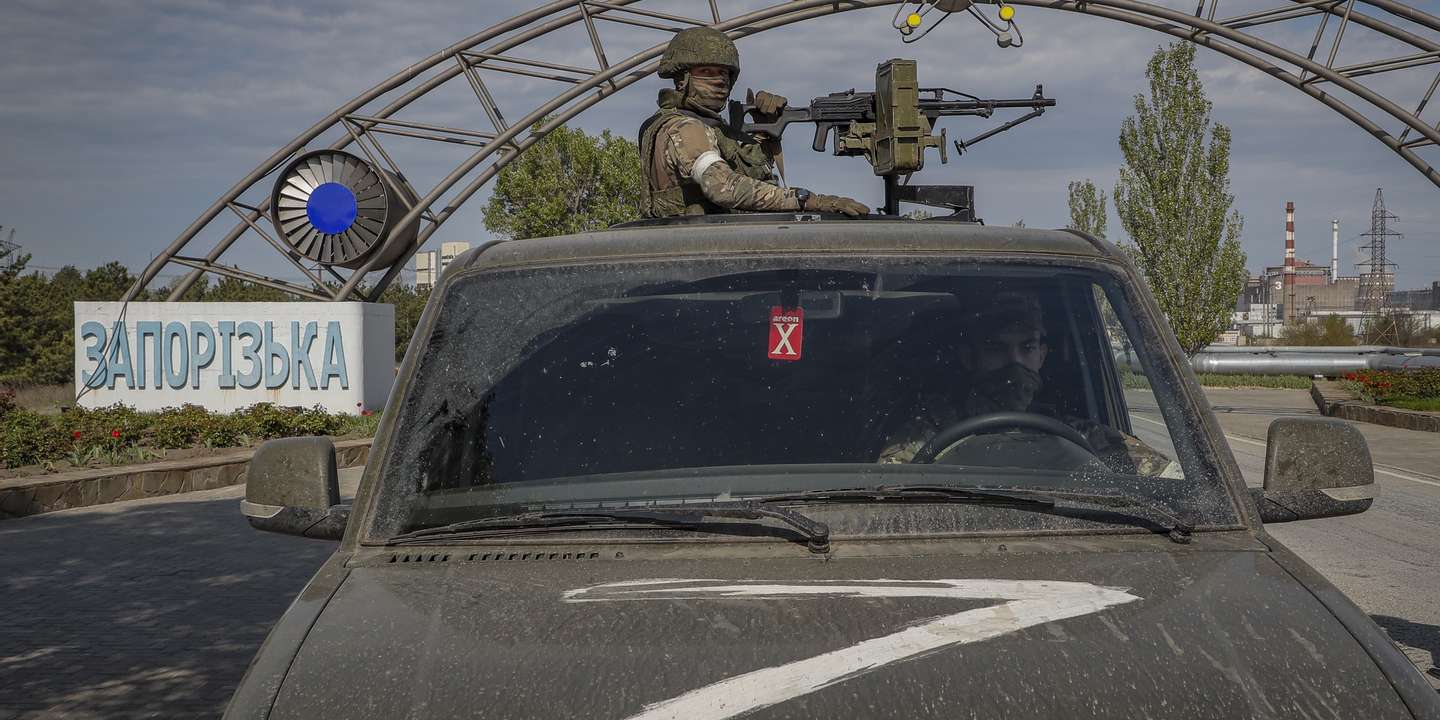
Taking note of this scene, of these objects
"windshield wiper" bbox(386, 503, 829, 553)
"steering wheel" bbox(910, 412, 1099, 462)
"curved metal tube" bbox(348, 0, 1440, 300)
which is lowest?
"windshield wiper" bbox(386, 503, 829, 553)

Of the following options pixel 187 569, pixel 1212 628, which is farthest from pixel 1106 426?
pixel 187 569

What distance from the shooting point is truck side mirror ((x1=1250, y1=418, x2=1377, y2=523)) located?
2.67 meters

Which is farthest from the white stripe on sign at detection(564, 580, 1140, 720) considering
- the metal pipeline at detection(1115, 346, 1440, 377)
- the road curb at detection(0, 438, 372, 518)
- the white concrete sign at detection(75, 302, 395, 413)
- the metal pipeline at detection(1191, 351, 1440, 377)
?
the metal pipeline at detection(1191, 351, 1440, 377)

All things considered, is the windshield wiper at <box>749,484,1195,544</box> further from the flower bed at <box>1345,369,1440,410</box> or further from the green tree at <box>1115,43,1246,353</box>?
the green tree at <box>1115,43,1246,353</box>

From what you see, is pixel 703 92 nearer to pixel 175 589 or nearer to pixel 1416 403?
pixel 175 589

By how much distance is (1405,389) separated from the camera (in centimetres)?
2558

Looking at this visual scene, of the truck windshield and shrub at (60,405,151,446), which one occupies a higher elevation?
the truck windshield

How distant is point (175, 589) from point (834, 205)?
6.11 meters

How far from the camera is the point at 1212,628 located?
6.79ft

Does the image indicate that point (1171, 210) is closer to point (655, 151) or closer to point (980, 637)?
point (655, 151)

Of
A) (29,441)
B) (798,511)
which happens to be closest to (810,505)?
(798,511)

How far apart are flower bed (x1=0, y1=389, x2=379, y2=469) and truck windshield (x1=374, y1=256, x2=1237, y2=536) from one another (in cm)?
1345

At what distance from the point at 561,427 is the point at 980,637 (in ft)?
3.51

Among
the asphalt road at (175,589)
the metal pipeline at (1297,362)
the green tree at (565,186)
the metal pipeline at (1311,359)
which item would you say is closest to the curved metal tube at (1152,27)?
the asphalt road at (175,589)
